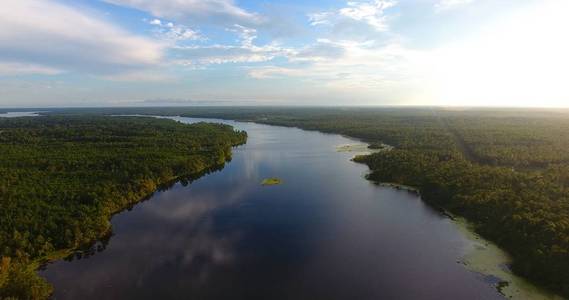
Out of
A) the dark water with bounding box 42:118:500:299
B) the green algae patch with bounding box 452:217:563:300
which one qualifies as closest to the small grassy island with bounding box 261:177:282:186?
the dark water with bounding box 42:118:500:299

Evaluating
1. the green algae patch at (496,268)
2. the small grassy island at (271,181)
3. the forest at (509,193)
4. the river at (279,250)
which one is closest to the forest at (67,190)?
the river at (279,250)

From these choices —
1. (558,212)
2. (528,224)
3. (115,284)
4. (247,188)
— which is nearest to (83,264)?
(115,284)

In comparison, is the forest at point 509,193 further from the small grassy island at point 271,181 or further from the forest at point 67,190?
the forest at point 67,190

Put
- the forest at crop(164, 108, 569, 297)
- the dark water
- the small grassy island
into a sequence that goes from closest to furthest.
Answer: the dark water
the forest at crop(164, 108, 569, 297)
the small grassy island

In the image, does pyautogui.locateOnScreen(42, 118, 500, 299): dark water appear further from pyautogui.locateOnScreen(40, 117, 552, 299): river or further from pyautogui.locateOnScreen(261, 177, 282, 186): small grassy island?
pyautogui.locateOnScreen(261, 177, 282, 186): small grassy island

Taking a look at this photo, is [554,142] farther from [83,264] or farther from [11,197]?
[11,197]

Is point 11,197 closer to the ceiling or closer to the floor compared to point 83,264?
closer to the ceiling

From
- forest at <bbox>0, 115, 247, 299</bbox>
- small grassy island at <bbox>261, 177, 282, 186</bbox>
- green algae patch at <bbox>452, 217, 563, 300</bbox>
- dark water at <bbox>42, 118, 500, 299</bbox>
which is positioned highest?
forest at <bbox>0, 115, 247, 299</bbox>
